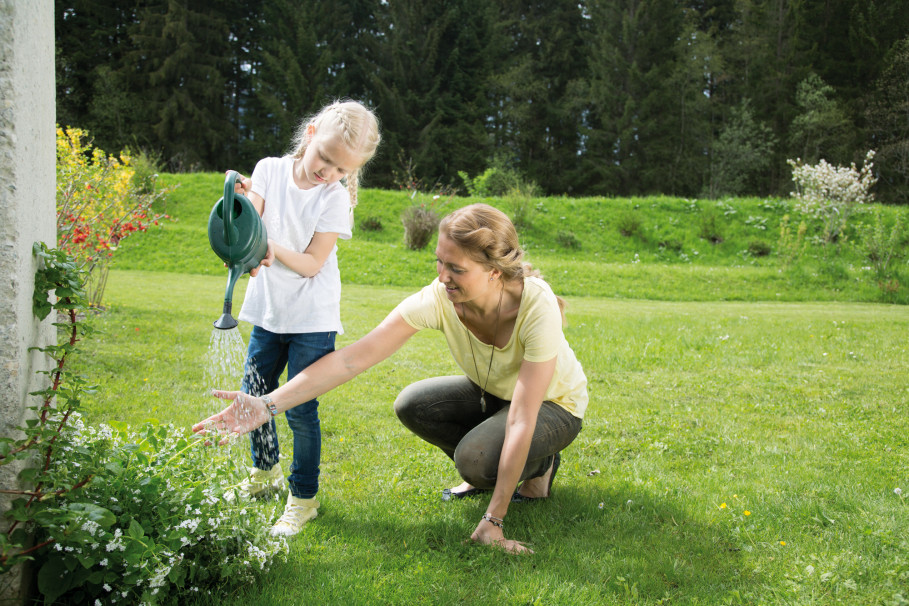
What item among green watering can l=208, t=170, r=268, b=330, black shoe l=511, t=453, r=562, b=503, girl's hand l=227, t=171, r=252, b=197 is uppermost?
girl's hand l=227, t=171, r=252, b=197

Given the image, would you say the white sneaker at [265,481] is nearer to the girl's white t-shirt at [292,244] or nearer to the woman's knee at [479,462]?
the girl's white t-shirt at [292,244]

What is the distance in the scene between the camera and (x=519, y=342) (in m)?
3.00

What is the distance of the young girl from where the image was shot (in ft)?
9.45

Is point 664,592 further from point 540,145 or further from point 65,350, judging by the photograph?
point 540,145

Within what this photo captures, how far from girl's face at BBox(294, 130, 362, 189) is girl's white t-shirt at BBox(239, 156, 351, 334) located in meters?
0.05

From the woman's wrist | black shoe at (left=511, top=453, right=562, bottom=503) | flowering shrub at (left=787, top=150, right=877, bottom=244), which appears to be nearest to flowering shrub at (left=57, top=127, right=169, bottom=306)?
the woman's wrist

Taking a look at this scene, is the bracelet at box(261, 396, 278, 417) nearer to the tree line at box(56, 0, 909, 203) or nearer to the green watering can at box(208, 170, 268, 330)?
the green watering can at box(208, 170, 268, 330)

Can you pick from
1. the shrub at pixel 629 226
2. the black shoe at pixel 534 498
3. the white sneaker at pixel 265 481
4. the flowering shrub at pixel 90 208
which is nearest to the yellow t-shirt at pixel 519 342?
the black shoe at pixel 534 498

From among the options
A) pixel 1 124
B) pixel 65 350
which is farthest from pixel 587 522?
pixel 1 124

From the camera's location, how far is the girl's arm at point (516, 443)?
271 cm

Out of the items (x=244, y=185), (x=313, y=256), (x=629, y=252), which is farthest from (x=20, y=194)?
(x=629, y=252)

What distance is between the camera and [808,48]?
98.1 feet

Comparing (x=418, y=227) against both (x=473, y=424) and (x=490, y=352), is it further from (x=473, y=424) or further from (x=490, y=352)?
(x=490, y=352)

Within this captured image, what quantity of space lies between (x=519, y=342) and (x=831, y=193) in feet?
49.3
